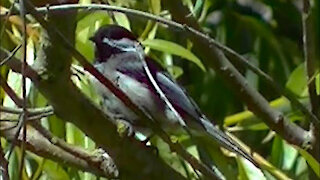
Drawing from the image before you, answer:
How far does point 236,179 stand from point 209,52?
238 mm

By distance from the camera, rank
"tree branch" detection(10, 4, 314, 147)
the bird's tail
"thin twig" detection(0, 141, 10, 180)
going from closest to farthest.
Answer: "thin twig" detection(0, 141, 10, 180)
the bird's tail
"tree branch" detection(10, 4, 314, 147)

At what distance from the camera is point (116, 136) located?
1.25 meters

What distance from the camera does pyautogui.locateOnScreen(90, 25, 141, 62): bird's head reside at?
1.63 meters

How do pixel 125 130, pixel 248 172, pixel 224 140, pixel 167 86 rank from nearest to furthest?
1. pixel 125 130
2. pixel 224 140
3. pixel 167 86
4. pixel 248 172

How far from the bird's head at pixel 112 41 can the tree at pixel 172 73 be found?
0.08 feet

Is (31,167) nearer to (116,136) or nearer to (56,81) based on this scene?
(116,136)

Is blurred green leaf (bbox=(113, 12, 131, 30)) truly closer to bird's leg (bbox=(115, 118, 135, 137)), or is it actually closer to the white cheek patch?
the white cheek patch

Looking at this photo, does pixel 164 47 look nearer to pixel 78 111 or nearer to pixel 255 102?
pixel 255 102

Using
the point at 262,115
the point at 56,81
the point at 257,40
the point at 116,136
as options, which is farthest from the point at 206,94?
the point at 56,81

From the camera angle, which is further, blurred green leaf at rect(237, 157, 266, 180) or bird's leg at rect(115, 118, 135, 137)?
blurred green leaf at rect(237, 157, 266, 180)

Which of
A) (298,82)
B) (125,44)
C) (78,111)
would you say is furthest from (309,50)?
(78,111)

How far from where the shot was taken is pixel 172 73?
1.99 meters

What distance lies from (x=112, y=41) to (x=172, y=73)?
298 millimetres

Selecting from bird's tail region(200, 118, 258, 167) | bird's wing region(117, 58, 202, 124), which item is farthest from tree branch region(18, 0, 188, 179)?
bird's wing region(117, 58, 202, 124)
